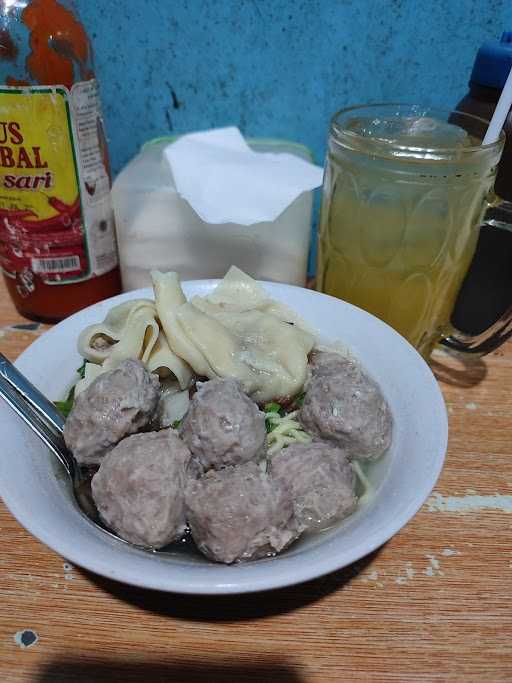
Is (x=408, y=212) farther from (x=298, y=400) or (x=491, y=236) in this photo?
(x=298, y=400)

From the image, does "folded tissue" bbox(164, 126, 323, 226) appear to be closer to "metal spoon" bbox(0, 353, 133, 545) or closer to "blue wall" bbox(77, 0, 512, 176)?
"blue wall" bbox(77, 0, 512, 176)

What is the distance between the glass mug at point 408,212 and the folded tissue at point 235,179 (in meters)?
0.13

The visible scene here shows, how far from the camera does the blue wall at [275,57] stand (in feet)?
4.46

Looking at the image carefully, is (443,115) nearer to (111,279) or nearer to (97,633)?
(111,279)

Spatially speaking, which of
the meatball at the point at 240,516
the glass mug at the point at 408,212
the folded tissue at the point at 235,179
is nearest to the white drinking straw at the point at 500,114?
the glass mug at the point at 408,212

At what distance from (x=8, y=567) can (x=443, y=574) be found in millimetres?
678

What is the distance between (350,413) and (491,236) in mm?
667

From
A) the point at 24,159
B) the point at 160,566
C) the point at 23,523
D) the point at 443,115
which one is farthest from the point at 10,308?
the point at 443,115

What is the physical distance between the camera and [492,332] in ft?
3.78

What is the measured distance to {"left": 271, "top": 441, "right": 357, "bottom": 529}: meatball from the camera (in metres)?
0.77

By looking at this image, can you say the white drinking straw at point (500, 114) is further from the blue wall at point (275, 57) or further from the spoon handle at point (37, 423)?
the spoon handle at point (37, 423)

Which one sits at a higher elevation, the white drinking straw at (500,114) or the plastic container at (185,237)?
the white drinking straw at (500,114)

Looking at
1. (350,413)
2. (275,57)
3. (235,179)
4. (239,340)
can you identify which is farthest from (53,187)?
(350,413)

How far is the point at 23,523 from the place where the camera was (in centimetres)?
65
